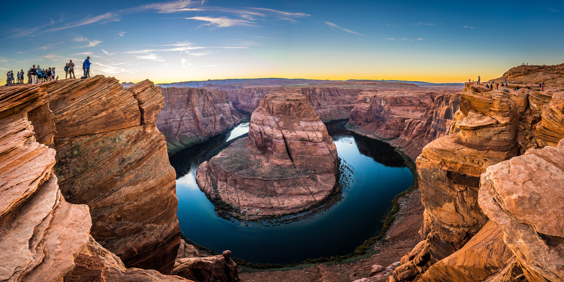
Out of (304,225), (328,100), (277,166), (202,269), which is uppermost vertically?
(328,100)

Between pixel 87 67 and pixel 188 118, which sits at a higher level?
pixel 87 67

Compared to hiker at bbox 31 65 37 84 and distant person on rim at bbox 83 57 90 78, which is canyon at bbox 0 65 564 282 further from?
hiker at bbox 31 65 37 84

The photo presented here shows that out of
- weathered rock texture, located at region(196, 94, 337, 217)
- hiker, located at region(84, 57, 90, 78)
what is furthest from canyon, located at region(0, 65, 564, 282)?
hiker, located at region(84, 57, 90, 78)

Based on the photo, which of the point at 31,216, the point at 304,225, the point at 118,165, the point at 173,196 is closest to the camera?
the point at 31,216

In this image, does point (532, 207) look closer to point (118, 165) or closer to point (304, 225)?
point (118, 165)

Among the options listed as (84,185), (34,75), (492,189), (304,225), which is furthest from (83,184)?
(304,225)

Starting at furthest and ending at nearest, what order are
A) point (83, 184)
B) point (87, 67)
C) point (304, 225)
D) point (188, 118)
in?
point (188, 118)
point (304, 225)
point (87, 67)
point (83, 184)

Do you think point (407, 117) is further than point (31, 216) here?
Yes
